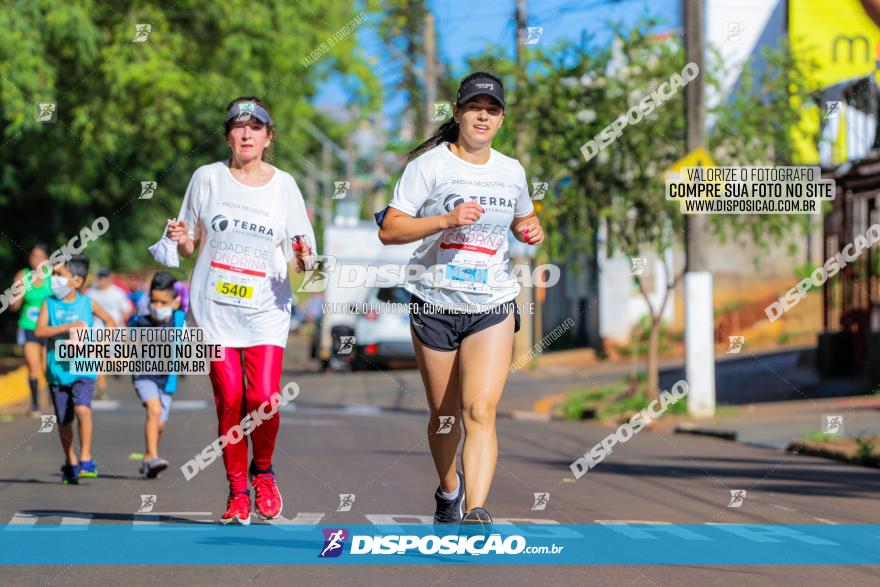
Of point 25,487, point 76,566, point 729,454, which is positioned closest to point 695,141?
point 729,454

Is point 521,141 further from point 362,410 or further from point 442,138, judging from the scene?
point 442,138

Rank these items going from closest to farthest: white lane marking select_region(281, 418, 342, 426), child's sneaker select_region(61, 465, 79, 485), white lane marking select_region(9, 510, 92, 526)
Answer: white lane marking select_region(9, 510, 92, 526), child's sneaker select_region(61, 465, 79, 485), white lane marking select_region(281, 418, 342, 426)

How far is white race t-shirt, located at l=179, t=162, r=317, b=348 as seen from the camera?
7.79 m

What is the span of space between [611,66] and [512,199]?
578 inches

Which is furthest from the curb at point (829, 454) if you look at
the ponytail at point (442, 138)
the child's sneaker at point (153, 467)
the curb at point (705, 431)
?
the ponytail at point (442, 138)

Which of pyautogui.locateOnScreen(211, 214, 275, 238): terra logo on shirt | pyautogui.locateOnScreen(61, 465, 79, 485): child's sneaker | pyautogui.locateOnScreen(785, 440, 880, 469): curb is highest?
pyautogui.locateOnScreen(211, 214, 275, 238): terra logo on shirt

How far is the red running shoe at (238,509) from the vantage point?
26.1 ft

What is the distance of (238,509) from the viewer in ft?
26.2

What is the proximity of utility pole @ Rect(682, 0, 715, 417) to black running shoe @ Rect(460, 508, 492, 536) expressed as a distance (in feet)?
40.0

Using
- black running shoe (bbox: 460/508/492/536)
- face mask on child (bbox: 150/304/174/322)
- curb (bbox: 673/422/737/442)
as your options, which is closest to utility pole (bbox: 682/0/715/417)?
curb (bbox: 673/422/737/442)

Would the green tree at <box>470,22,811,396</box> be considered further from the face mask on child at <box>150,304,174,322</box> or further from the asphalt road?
the face mask on child at <box>150,304,174,322</box>

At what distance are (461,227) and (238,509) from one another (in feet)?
6.59

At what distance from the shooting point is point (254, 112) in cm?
779

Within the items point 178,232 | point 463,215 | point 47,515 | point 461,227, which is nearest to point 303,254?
point 178,232
